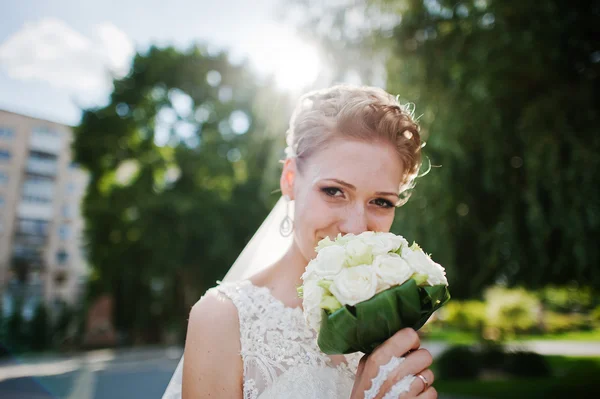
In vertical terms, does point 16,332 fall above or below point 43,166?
below

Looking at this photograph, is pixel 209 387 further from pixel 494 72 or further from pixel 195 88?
pixel 195 88

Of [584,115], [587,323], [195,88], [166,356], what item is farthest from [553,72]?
[587,323]

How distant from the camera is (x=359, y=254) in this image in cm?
138

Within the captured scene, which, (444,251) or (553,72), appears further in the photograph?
(444,251)

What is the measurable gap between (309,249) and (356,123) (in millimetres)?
600

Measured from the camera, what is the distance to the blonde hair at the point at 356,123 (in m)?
1.90

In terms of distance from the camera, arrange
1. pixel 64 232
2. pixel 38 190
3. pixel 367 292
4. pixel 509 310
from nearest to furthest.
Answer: pixel 367 292 < pixel 509 310 < pixel 38 190 < pixel 64 232

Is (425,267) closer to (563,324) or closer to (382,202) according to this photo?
(382,202)

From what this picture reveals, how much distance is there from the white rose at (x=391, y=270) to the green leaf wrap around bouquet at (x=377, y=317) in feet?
0.07

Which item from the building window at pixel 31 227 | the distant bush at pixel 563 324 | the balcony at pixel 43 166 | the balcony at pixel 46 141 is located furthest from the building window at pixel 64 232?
the distant bush at pixel 563 324

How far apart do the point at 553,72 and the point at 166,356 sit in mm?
19435

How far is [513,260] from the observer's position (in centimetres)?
650

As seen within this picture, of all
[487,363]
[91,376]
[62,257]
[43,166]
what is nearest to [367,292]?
[487,363]

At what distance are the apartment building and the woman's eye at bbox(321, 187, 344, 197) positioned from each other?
127ft
